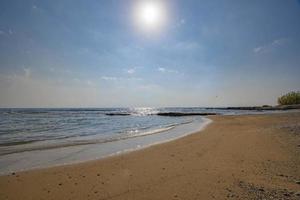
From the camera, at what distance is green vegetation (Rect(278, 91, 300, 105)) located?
9419cm

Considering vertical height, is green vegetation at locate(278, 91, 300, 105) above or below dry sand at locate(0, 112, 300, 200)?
above

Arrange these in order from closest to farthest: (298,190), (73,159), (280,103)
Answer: (298,190) < (73,159) < (280,103)

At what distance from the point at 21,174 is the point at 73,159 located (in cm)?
220

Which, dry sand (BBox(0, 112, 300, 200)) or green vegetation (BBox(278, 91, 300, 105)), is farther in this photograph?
green vegetation (BBox(278, 91, 300, 105))

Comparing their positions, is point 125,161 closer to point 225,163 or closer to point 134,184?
point 134,184

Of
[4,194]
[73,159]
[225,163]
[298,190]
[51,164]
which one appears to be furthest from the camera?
[73,159]

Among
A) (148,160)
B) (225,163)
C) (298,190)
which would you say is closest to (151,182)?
(148,160)

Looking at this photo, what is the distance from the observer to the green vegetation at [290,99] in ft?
309

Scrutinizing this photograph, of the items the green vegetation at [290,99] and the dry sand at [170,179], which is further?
the green vegetation at [290,99]

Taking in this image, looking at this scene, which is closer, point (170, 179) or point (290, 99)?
point (170, 179)

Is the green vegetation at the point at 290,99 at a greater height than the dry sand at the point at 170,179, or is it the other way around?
the green vegetation at the point at 290,99

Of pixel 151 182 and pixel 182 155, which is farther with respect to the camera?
pixel 182 155

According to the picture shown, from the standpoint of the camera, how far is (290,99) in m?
97.4

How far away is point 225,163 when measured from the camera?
682 centimetres
